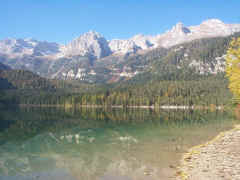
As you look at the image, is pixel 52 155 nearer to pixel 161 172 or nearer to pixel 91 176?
pixel 91 176

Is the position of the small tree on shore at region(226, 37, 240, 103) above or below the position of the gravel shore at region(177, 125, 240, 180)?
above

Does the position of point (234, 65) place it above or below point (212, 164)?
above

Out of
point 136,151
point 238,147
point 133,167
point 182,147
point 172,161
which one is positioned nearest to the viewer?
point 133,167

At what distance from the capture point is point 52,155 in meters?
35.4

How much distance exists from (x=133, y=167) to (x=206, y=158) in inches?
327

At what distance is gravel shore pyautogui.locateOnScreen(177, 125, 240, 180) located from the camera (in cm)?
2302

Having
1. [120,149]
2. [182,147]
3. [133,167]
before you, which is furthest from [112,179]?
[182,147]

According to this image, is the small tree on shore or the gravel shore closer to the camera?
the gravel shore

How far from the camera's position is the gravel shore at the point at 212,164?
2302cm

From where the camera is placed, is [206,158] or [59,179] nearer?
[59,179]

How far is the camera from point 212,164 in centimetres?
2698

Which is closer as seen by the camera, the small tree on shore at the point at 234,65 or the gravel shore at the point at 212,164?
the gravel shore at the point at 212,164

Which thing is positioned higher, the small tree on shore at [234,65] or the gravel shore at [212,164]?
the small tree on shore at [234,65]

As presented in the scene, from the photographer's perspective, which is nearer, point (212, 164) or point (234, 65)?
point (212, 164)
